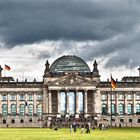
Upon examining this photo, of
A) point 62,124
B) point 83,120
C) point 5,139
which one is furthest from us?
point 83,120

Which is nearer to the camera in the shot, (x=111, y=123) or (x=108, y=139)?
(x=108, y=139)

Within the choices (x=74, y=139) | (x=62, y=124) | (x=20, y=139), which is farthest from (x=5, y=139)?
(x=62, y=124)

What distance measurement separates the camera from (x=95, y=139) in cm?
7675

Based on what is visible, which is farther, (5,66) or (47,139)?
(5,66)

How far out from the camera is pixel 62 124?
181 meters

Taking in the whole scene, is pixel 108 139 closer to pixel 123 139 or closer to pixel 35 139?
pixel 123 139

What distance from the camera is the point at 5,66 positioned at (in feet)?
623

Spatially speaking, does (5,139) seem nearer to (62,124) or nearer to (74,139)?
(74,139)

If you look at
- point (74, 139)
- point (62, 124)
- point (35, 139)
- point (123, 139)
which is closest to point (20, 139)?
point (35, 139)

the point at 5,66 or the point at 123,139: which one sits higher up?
the point at 5,66

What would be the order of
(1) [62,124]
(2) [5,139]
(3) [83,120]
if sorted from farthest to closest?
1. (3) [83,120]
2. (1) [62,124]
3. (2) [5,139]

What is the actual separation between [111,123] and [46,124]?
66.7ft

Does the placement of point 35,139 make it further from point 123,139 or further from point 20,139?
point 123,139

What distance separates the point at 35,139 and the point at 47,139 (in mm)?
1427
